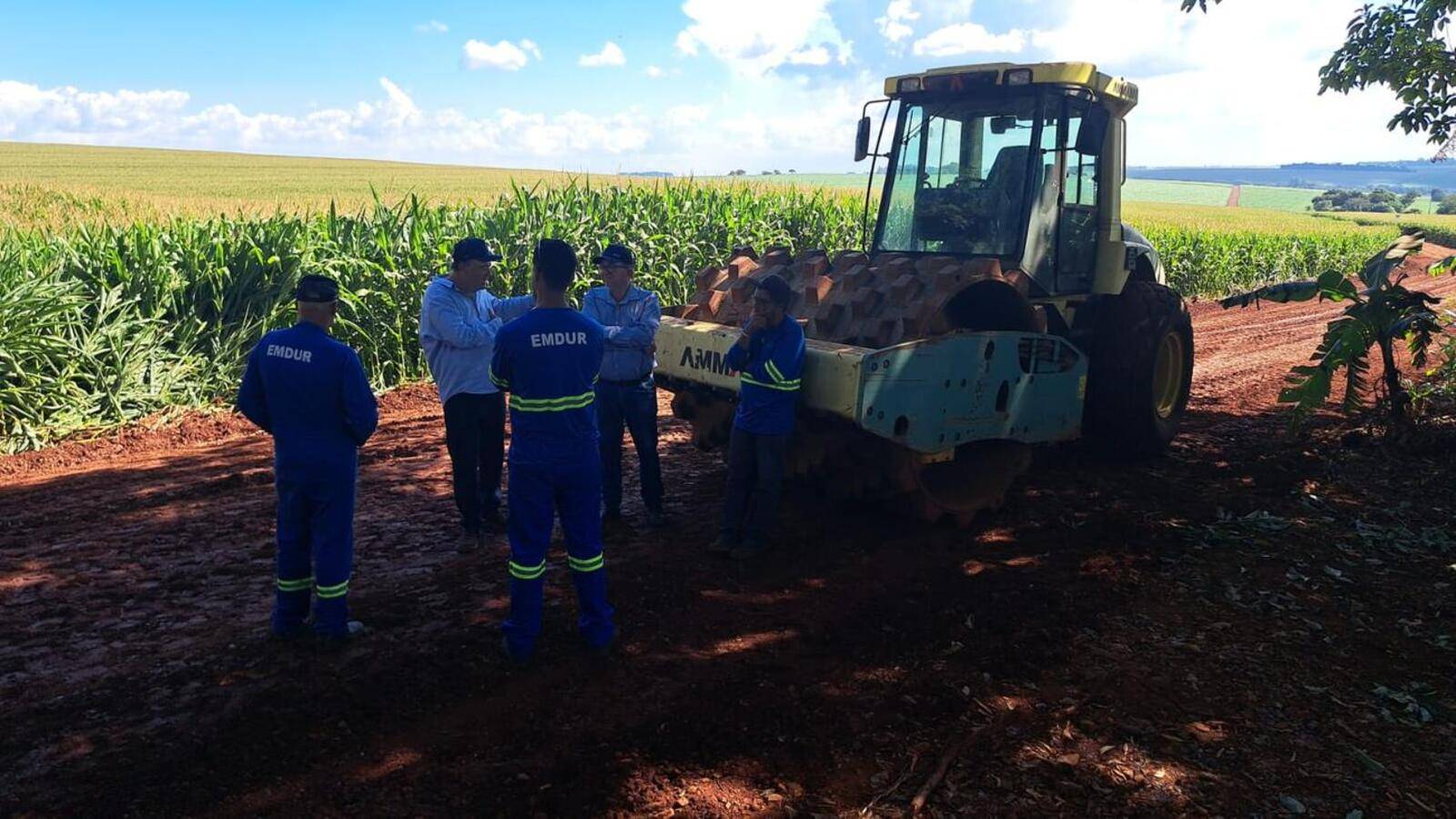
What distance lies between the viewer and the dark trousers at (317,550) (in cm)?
458

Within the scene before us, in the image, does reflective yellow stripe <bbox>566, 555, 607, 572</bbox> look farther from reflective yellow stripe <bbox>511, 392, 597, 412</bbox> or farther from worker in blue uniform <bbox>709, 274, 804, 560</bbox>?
worker in blue uniform <bbox>709, 274, 804, 560</bbox>

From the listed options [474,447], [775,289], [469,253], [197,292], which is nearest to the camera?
[775,289]

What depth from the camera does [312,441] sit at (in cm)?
455

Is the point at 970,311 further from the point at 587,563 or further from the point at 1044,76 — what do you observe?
the point at 587,563

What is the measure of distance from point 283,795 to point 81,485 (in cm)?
525

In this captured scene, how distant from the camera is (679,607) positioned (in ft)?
16.8

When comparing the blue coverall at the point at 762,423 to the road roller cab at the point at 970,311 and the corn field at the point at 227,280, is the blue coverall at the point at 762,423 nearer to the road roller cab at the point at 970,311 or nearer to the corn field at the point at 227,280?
the road roller cab at the point at 970,311

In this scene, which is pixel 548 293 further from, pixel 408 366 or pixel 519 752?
pixel 408 366

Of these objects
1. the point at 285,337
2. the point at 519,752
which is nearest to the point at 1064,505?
the point at 519,752

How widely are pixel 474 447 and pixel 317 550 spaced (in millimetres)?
1541

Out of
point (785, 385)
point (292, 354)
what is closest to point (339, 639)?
point (292, 354)

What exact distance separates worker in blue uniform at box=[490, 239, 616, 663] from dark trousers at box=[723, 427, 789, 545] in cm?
128

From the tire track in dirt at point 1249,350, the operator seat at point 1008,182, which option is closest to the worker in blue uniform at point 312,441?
the operator seat at point 1008,182

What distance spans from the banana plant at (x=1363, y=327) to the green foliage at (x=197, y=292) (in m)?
7.81
